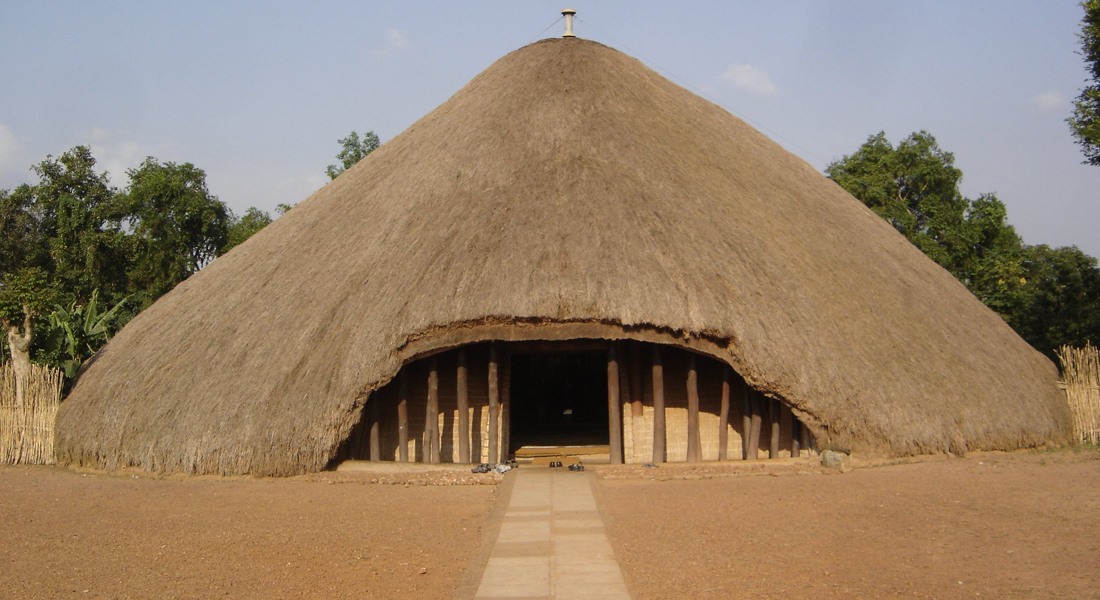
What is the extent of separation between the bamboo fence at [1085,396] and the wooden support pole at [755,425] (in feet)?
19.4

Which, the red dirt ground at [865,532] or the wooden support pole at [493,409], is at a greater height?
the wooden support pole at [493,409]

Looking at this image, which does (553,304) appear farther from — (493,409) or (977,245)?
(977,245)

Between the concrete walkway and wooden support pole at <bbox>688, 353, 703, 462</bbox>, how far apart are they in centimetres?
219

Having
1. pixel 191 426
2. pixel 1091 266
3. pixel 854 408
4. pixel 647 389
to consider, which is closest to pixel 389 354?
pixel 191 426

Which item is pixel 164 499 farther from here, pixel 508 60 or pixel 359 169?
pixel 508 60

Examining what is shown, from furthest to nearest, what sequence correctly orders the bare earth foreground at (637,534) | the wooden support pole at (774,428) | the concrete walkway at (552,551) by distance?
the wooden support pole at (774,428) < the bare earth foreground at (637,534) < the concrete walkway at (552,551)

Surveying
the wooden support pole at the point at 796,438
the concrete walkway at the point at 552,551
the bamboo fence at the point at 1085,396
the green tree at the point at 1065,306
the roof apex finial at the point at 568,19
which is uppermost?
the roof apex finial at the point at 568,19

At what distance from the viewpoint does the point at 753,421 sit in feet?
41.1

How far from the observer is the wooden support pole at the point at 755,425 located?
40.8ft

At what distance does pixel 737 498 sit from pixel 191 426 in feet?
24.5

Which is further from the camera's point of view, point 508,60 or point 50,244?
point 50,244

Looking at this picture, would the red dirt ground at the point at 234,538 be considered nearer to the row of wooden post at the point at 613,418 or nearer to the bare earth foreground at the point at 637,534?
the bare earth foreground at the point at 637,534

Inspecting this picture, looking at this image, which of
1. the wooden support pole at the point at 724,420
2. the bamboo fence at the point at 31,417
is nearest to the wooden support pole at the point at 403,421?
the wooden support pole at the point at 724,420

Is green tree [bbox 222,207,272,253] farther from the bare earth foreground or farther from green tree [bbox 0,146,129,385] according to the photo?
the bare earth foreground
